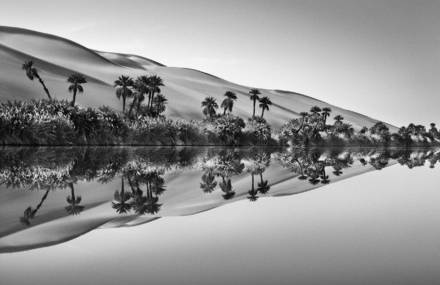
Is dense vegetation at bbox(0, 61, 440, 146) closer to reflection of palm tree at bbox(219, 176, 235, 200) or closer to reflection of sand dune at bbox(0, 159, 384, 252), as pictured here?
reflection of palm tree at bbox(219, 176, 235, 200)

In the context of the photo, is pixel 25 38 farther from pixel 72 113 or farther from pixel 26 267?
pixel 26 267

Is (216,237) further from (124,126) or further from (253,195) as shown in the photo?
(124,126)

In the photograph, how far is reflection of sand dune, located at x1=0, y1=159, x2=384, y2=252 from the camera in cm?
621

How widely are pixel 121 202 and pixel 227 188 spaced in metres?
3.96

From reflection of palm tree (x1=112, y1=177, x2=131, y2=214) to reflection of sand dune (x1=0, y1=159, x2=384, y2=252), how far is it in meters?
0.13

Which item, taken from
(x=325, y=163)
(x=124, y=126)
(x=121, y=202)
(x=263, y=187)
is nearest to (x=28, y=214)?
(x=121, y=202)

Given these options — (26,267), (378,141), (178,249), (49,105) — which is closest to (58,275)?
(26,267)

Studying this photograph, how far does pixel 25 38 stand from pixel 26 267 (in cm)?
18839

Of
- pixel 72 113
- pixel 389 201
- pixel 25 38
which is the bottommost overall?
pixel 389 201

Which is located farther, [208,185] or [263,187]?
[208,185]

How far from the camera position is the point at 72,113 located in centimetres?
5950

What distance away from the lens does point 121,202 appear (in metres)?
9.89

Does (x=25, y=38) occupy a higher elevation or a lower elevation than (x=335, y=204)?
higher

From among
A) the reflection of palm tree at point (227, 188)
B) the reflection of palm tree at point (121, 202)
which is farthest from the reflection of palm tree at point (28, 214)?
the reflection of palm tree at point (227, 188)
